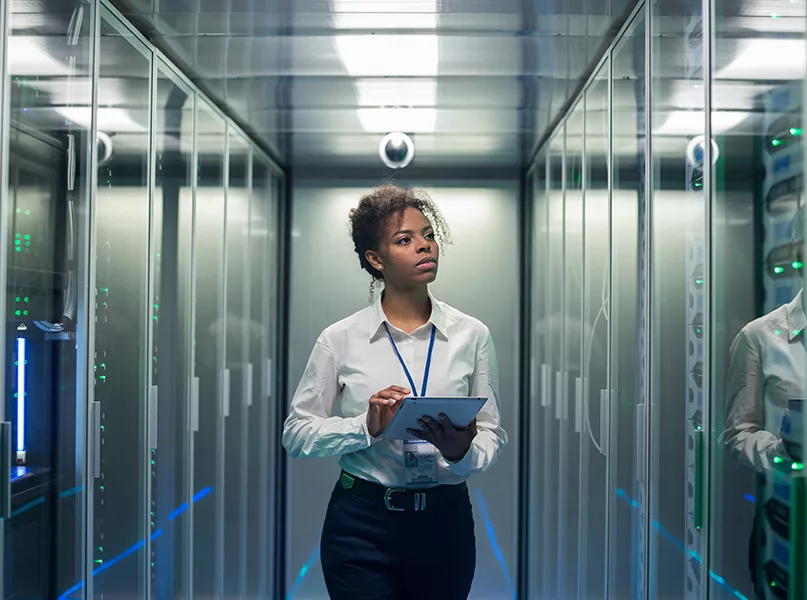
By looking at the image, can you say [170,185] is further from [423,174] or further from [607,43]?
[423,174]

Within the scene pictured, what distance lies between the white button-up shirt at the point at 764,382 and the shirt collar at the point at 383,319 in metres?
0.80

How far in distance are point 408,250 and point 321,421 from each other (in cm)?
52

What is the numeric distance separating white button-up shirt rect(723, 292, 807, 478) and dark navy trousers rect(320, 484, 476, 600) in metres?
0.78

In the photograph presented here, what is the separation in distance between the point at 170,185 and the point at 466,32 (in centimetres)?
114

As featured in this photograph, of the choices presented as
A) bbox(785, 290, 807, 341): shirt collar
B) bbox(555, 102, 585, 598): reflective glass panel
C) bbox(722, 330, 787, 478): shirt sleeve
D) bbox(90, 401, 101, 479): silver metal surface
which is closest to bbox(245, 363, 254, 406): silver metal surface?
bbox(555, 102, 585, 598): reflective glass panel

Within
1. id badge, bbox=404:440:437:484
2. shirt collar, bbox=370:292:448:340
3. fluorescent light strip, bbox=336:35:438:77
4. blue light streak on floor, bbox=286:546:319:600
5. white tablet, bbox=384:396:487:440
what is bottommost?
A: blue light streak on floor, bbox=286:546:319:600

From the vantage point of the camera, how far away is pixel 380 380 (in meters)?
2.32

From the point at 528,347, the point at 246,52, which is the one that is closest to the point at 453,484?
the point at 246,52

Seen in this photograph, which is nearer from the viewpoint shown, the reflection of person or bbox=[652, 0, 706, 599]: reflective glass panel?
the reflection of person

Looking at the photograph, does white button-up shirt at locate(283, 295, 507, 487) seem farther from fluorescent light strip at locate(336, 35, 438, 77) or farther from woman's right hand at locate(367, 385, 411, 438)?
fluorescent light strip at locate(336, 35, 438, 77)

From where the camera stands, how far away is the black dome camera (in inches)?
176

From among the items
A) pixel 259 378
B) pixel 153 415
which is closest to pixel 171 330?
pixel 153 415

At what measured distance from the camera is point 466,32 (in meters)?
2.74

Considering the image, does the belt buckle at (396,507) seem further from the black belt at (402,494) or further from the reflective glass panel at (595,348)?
the reflective glass panel at (595,348)
